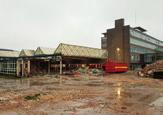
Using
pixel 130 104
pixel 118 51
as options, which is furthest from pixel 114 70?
pixel 130 104

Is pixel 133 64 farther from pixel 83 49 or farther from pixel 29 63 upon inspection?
pixel 29 63

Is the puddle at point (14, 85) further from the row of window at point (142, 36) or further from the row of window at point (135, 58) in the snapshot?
the row of window at point (142, 36)

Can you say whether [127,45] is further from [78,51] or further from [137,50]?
[78,51]

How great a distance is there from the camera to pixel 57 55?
49.2 metres

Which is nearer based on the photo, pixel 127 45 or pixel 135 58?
pixel 127 45

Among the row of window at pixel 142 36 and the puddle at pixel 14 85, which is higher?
the row of window at pixel 142 36

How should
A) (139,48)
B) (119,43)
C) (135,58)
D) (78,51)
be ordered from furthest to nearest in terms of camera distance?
(139,48) → (135,58) → (119,43) → (78,51)

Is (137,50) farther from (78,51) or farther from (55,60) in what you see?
(55,60)

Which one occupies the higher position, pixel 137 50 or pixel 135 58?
pixel 137 50

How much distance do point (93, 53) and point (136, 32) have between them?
29.1 meters

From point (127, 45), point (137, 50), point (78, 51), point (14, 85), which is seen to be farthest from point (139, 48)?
point (14, 85)

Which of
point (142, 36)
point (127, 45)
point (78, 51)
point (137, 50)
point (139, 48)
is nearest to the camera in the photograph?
point (78, 51)

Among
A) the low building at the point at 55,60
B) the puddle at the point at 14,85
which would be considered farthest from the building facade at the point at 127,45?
the puddle at the point at 14,85

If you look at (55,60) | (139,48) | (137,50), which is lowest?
(55,60)
